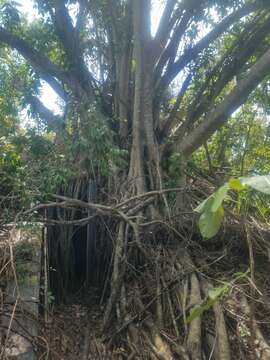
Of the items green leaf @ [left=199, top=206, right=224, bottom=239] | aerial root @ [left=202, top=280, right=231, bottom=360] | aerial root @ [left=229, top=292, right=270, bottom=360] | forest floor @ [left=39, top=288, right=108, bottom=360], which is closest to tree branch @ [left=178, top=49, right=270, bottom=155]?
forest floor @ [left=39, top=288, right=108, bottom=360]

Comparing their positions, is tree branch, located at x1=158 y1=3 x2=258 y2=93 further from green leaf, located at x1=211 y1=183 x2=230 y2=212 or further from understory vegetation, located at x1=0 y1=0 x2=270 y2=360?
green leaf, located at x1=211 y1=183 x2=230 y2=212

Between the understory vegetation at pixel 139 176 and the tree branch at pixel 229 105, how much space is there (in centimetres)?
1

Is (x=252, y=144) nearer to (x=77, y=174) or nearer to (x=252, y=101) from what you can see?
(x=252, y=101)

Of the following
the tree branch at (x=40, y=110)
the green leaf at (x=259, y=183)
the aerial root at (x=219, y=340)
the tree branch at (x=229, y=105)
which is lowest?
the aerial root at (x=219, y=340)

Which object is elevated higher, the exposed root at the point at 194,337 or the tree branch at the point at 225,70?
the tree branch at the point at 225,70

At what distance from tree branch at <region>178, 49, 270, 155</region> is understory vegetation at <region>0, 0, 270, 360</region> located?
0.01 metres

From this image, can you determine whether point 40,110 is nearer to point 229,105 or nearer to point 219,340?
point 229,105

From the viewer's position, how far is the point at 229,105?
4.57m

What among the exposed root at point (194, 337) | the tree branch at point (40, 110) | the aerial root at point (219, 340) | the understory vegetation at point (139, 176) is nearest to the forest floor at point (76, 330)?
the understory vegetation at point (139, 176)

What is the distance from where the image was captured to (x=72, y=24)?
226 inches

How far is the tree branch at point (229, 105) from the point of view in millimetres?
4297

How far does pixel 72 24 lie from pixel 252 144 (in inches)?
132

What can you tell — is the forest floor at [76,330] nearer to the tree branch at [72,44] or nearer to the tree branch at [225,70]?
the tree branch at [225,70]

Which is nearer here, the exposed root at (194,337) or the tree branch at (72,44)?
the exposed root at (194,337)
